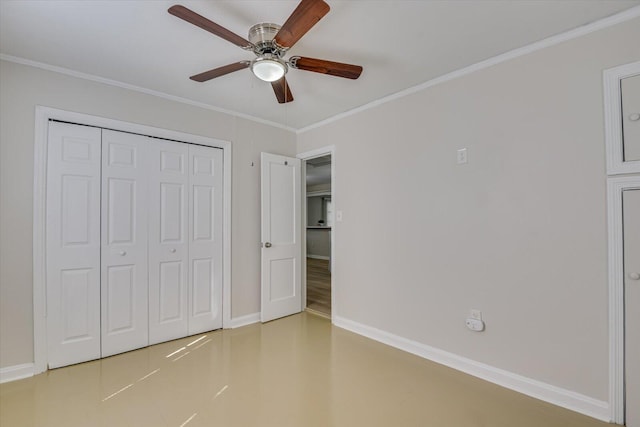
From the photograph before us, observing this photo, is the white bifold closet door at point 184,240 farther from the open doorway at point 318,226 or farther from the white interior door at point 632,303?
the white interior door at point 632,303

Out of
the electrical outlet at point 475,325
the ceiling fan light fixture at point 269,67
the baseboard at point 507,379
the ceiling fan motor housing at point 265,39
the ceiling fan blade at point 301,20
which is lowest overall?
the baseboard at point 507,379

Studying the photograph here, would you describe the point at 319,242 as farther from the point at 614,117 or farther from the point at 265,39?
the point at 614,117

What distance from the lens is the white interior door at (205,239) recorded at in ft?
10.2

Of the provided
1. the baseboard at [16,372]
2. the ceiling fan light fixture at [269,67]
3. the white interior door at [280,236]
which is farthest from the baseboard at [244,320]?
the ceiling fan light fixture at [269,67]

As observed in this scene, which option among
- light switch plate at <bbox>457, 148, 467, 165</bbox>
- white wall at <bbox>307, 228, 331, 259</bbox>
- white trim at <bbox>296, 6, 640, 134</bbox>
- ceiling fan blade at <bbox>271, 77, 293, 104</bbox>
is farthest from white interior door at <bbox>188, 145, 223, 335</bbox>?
white wall at <bbox>307, 228, 331, 259</bbox>

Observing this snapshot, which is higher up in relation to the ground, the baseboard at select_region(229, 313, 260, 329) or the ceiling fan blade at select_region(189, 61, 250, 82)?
the ceiling fan blade at select_region(189, 61, 250, 82)

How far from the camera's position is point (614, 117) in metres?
Answer: 1.77

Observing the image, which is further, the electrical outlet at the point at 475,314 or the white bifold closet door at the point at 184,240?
the white bifold closet door at the point at 184,240

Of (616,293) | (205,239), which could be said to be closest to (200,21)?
(205,239)

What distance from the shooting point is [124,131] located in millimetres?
2723

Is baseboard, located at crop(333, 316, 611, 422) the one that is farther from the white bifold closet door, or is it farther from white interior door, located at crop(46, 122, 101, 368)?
white interior door, located at crop(46, 122, 101, 368)

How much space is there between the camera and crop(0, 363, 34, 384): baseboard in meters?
2.16

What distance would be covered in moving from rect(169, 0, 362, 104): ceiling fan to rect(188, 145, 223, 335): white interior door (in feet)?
4.16

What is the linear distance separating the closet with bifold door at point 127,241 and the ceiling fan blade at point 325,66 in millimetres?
1786
